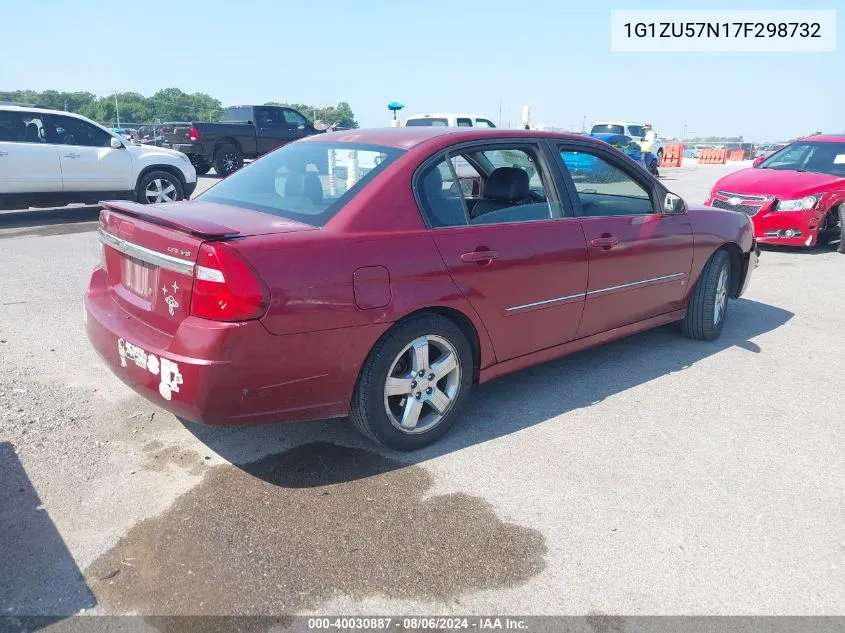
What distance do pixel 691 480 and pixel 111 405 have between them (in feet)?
10.4

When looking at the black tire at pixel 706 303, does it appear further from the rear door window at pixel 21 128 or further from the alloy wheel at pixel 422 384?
the rear door window at pixel 21 128

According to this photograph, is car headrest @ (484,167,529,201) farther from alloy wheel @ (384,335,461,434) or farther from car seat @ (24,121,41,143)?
car seat @ (24,121,41,143)

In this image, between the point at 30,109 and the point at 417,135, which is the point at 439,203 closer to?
the point at 417,135

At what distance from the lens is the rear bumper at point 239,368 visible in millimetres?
2850

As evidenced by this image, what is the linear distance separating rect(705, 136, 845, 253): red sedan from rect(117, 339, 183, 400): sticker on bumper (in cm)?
824

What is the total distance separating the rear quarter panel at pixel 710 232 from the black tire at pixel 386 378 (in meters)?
2.36

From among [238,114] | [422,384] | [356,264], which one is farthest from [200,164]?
[356,264]

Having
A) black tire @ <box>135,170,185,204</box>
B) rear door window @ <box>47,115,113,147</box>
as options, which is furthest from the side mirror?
rear door window @ <box>47,115,113,147</box>

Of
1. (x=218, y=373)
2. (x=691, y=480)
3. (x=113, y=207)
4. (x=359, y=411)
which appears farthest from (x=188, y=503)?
(x=691, y=480)

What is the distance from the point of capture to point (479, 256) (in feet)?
11.8

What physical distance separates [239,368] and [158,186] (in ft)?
31.2

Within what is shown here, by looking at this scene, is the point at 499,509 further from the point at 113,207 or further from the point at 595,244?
the point at 113,207

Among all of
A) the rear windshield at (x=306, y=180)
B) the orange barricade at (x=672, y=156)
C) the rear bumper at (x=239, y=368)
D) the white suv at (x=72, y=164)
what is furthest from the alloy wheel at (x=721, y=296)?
the orange barricade at (x=672, y=156)

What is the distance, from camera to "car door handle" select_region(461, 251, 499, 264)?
3537 mm
